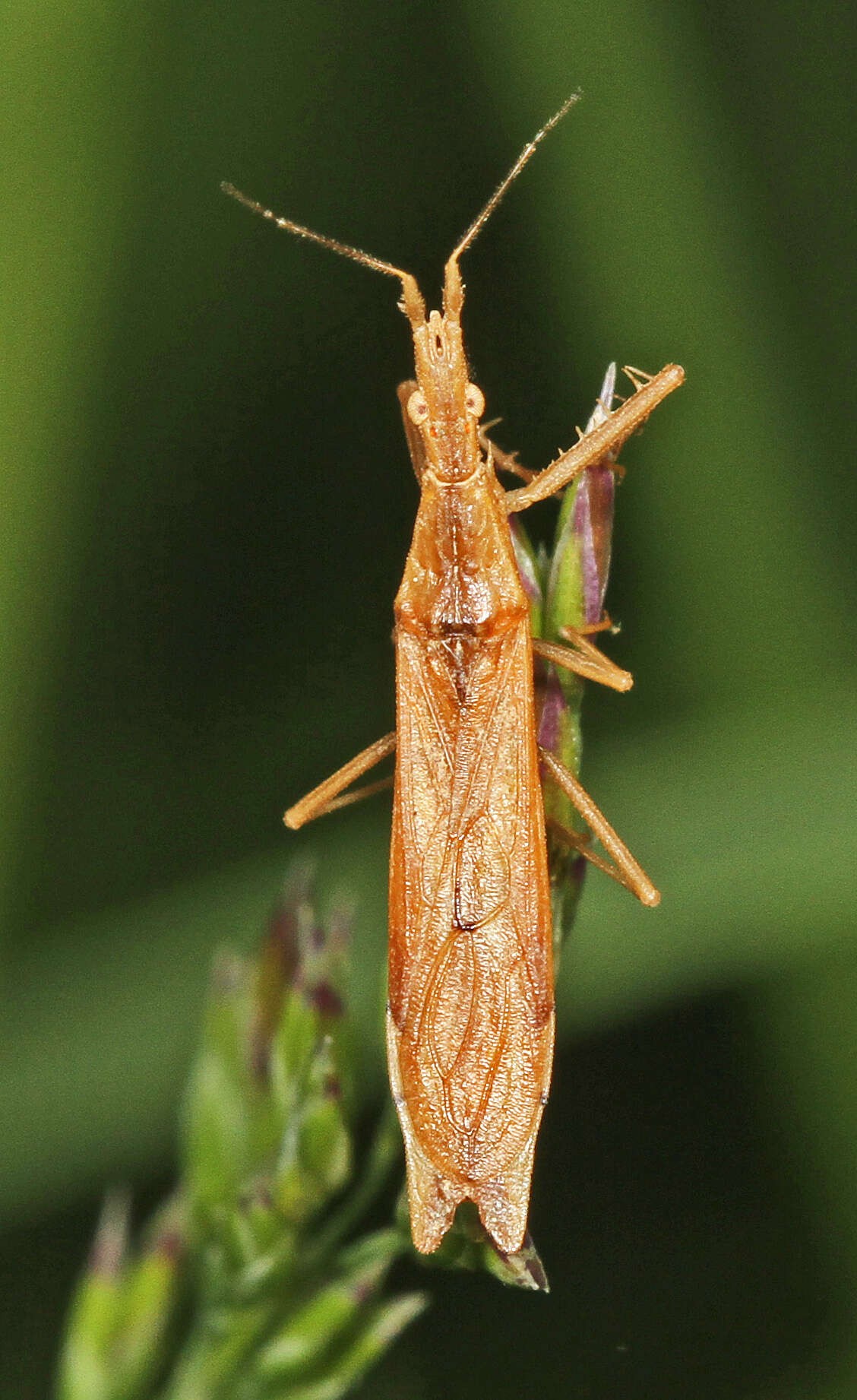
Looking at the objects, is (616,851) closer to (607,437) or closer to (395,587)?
(607,437)

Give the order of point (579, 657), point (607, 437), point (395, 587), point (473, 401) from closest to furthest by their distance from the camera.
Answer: point (579, 657)
point (607, 437)
point (473, 401)
point (395, 587)

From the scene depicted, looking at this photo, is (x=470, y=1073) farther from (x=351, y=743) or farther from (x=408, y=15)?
(x=408, y=15)

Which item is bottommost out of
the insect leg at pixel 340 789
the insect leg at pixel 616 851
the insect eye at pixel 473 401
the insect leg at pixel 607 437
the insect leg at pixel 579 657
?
the insect leg at pixel 616 851

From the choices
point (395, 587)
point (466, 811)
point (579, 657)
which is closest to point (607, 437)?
point (579, 657)

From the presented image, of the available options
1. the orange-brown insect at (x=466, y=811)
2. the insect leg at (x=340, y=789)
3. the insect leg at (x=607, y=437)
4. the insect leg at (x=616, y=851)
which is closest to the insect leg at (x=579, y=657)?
the orange-brown insect at (x=466, y=811)

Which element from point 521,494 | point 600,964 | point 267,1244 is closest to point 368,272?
point 521,494

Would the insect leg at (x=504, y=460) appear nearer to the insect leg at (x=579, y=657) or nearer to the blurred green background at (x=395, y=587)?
the blurred green background at (x=395, y=587)
